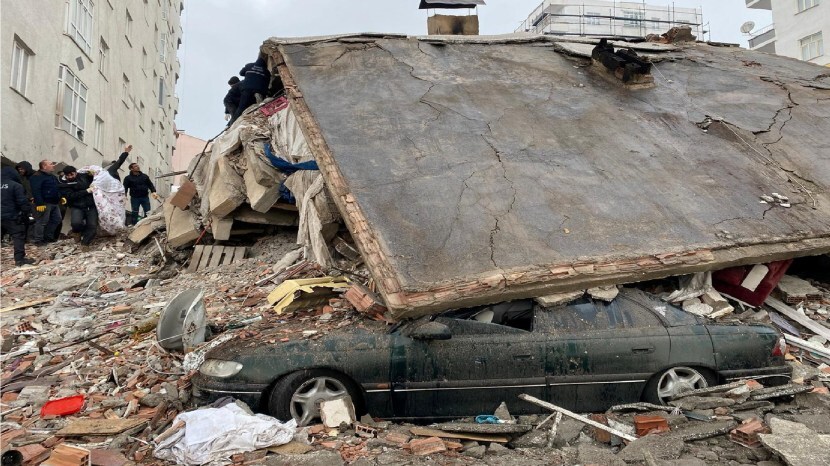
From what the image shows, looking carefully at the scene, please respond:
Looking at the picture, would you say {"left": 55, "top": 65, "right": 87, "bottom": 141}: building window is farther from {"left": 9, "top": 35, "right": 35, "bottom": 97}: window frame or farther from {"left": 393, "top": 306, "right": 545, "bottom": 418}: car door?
{"left": 393, "top": 306, "right": 545, "bottom": 418}: car door

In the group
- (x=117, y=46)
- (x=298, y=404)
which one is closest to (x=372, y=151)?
(x=298, y=404)

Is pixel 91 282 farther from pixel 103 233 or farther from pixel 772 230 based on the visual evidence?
pixel 772 230

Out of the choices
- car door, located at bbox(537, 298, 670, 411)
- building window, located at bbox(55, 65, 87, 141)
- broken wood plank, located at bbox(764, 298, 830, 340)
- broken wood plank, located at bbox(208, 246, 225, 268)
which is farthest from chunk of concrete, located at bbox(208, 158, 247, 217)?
broken wood plank, located at bbox(764, 298, 830, 340)

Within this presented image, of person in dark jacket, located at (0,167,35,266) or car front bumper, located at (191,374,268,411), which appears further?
person in dark jacket, located at (0,167,35,266)

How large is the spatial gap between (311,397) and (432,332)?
1.07 metres

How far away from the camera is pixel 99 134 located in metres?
17.4

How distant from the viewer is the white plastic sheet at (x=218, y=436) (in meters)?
3.34

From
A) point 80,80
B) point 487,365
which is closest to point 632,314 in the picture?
point 487,365

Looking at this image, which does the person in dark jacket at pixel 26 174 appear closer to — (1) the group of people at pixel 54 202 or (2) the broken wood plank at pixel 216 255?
(1) the group of people at pixel 54 202

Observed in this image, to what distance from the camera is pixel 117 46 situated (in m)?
19.2

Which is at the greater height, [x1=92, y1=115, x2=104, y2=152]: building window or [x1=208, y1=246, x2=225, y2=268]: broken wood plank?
[x1=92, y1=115, x2=104, y2=152]: building window

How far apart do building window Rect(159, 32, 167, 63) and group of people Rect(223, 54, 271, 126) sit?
64.5 ft

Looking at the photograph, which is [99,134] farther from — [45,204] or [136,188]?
[45,204]

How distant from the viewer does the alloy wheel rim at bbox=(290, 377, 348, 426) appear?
3.88 meters
